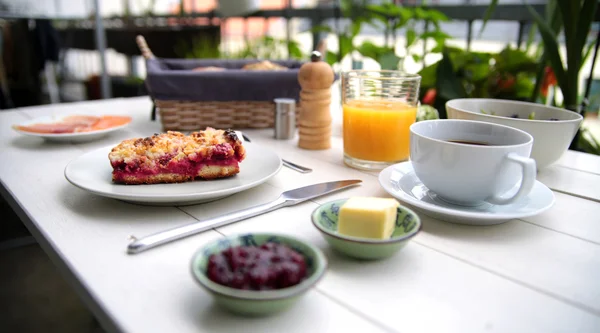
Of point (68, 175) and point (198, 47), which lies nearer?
point (68, 175)

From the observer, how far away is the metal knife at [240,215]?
2.12 feet

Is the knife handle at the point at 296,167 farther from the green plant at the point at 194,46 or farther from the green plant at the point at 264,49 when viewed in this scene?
the green plant at the point at 194,46

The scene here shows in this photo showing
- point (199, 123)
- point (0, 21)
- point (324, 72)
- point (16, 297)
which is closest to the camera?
point (324, 72)

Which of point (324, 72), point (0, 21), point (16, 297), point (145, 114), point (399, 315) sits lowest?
point (16, 297)

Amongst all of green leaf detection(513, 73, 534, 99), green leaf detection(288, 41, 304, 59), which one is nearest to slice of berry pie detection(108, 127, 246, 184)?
green leaf detection(513, 73, 534, 99)

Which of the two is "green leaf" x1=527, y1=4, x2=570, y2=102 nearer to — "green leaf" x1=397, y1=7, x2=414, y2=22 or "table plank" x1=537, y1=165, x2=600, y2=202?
"table plank" x1=537, y1=165, x2=600, y2=202

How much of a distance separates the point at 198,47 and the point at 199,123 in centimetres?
243

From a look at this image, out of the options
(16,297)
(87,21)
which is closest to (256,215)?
(16,297)

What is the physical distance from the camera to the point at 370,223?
597mm

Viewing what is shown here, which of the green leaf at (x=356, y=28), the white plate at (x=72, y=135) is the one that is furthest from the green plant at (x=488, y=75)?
the white plate at (x=72, y=135)

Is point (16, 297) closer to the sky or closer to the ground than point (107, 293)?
closer to the ground

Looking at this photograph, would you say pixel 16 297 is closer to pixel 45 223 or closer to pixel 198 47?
pixel 45 223

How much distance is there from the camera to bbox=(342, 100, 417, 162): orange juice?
104 cm

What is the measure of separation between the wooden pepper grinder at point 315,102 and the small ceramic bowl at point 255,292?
0.69 m
